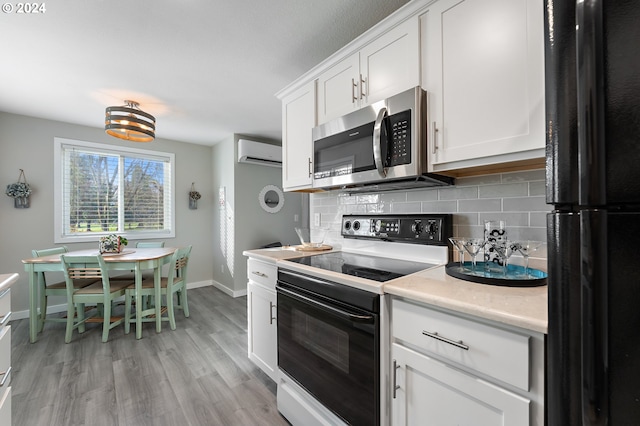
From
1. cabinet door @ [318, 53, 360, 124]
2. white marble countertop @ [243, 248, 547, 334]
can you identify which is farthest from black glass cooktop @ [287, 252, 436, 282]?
cabinet door @ [318, 53, 360, 124]

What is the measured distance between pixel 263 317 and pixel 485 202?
5.14ft

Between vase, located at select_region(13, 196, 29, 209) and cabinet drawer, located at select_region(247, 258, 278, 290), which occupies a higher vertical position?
vase, located at select_region(13, 196, 29, 209)

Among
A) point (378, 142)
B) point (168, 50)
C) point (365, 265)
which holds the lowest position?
point (365, 265)

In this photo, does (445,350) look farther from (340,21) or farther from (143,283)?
(143,283)

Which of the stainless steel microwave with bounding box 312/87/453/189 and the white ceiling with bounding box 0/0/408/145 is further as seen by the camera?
the white ceiling with bounding box 0/0/408/145

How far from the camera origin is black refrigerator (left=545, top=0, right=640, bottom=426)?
352 millimetres

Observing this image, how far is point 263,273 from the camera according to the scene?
1865mm

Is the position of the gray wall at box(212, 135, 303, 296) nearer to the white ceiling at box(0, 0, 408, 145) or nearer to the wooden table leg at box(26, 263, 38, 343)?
the white ceiling at box(0, 0, 408, 145)

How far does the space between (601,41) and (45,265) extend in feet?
12.8

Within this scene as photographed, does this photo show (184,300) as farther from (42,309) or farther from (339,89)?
(339,89)

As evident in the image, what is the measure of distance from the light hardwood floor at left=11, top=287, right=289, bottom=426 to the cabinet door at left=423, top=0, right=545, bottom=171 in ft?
6.12

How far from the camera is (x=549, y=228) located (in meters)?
0.43

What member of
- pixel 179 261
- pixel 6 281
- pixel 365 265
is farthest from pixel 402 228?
pixel 179 261

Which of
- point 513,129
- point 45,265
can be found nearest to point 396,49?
point 513,129
